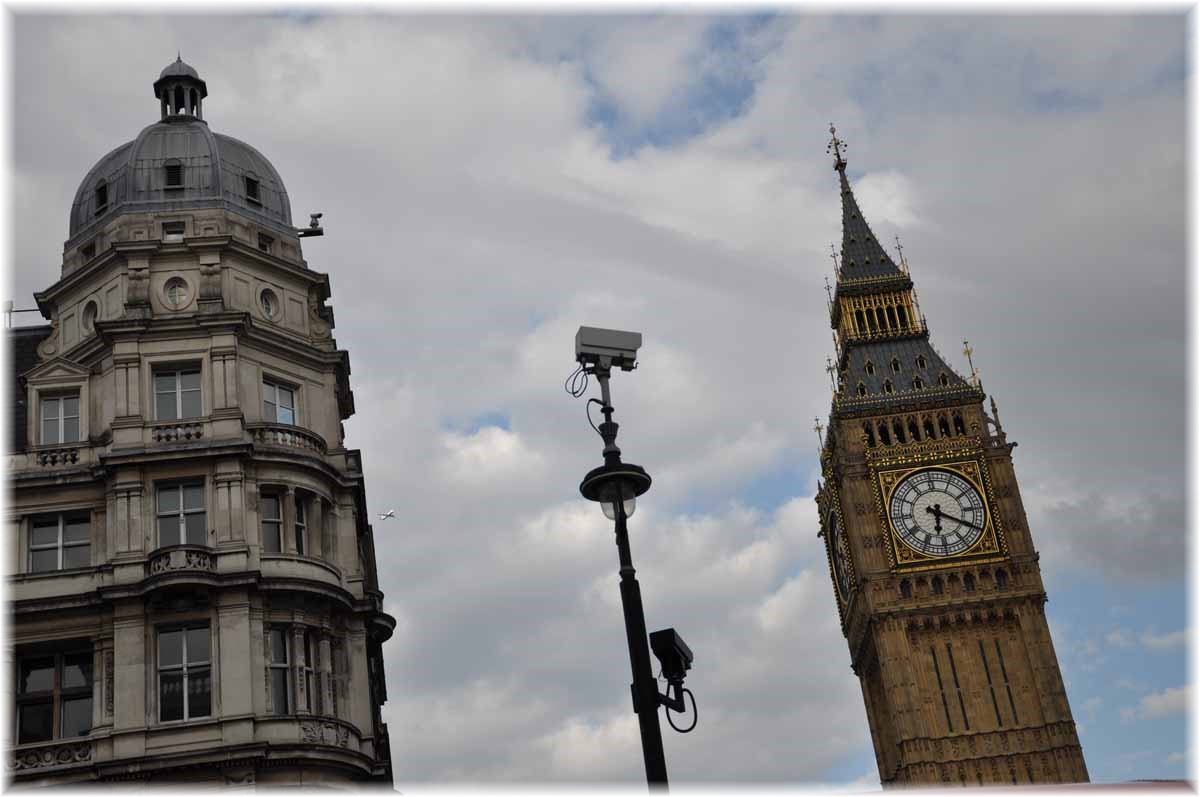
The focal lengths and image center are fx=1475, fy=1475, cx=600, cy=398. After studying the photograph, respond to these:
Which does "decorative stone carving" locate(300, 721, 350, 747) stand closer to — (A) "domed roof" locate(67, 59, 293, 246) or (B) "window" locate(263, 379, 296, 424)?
(B) "window" locate(263, 379, 296, 424)

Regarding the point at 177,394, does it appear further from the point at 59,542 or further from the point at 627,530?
the point at 627,530

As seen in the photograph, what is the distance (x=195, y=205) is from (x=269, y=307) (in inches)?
159

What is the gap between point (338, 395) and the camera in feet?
155

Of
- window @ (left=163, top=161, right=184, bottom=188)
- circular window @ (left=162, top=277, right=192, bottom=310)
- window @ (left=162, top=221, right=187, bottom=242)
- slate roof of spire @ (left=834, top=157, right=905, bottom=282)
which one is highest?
slate roof of spire @ (left=834, top=157, right=905, bottom=282)

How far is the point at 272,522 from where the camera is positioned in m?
40.6

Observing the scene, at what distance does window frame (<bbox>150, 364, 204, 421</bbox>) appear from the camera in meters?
41.6

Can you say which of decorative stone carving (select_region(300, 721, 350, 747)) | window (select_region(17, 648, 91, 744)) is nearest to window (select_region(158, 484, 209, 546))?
window (select_region(17, 648, 91, 744))

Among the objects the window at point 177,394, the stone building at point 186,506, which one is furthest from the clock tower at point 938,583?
the window at point 177,394

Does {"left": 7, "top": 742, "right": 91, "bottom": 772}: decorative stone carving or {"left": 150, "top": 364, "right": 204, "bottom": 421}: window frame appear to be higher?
{"left": 150, "top": 364, "right": 204, "bottom": 421}: window frame

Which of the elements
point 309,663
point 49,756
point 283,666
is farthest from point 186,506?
point 49,756

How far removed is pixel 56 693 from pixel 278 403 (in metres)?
10.4

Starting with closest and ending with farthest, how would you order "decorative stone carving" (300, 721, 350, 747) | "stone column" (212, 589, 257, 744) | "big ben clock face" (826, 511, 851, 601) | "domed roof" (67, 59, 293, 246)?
"stone column" (212, 589, 257, 744)
"decorative stone carving" (300, 721, 350, 747)
"domed roof" (67, 59, 293, 246)
"big ben clock face" (826, 511, 851, 601)

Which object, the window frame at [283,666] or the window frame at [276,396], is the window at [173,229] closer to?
the window frame at [276,396]

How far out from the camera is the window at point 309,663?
38719 millimetres
